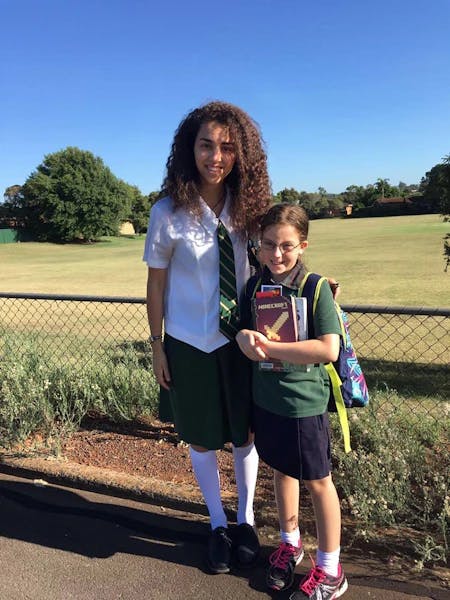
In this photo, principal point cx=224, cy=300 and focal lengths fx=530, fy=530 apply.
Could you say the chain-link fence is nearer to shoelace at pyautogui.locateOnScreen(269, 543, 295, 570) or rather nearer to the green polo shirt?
the green polo shirt

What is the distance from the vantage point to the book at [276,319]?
2.13 m

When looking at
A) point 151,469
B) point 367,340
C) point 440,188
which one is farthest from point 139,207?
point 151,469

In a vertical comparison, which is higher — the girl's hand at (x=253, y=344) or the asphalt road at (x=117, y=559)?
the girl's hand at (x=253, y=344)

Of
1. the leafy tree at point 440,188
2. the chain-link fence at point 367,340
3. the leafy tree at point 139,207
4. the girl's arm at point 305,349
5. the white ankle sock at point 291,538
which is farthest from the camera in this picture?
the leafy tree at point 139,207

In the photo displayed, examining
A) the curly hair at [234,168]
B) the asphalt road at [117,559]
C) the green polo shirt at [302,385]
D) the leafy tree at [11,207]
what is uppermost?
the leafy tree at [11,207]

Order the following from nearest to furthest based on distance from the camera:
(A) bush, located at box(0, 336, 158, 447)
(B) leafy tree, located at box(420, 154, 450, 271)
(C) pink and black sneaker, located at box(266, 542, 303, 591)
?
(C) pink and black sneaker, located at box(266, 542, 303, 591)
(A) bush, located at box(0, 336, 158, 447)
(B) leafy tree, located at box(420, 154, 450, 271)

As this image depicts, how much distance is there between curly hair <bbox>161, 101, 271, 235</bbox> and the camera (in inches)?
93.0

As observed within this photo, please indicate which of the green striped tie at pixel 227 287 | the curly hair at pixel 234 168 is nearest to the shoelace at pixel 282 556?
the green striped tie at pixel 227 287

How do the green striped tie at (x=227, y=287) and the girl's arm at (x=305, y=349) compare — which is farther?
the green striped tie at (x=227, y=287)

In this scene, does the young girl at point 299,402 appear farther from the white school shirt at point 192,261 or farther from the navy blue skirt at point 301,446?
the white school shirt at point 192,261

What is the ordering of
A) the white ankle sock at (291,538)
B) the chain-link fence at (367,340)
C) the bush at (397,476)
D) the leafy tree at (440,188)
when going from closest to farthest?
the white ankle sock at (291,538) < the bush at (397,476) < the chain-link fence at (367,340) < the leafy tree at (440,188)

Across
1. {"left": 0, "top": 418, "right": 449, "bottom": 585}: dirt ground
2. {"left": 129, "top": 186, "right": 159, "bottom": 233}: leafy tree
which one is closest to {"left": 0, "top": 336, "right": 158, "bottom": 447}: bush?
{"left": 0, "top": 418, "right": 449, "bottom": 585}: dirt ground

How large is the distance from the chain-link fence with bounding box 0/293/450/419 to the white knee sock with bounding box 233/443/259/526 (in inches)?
42.8

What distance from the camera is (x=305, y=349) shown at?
207cm
